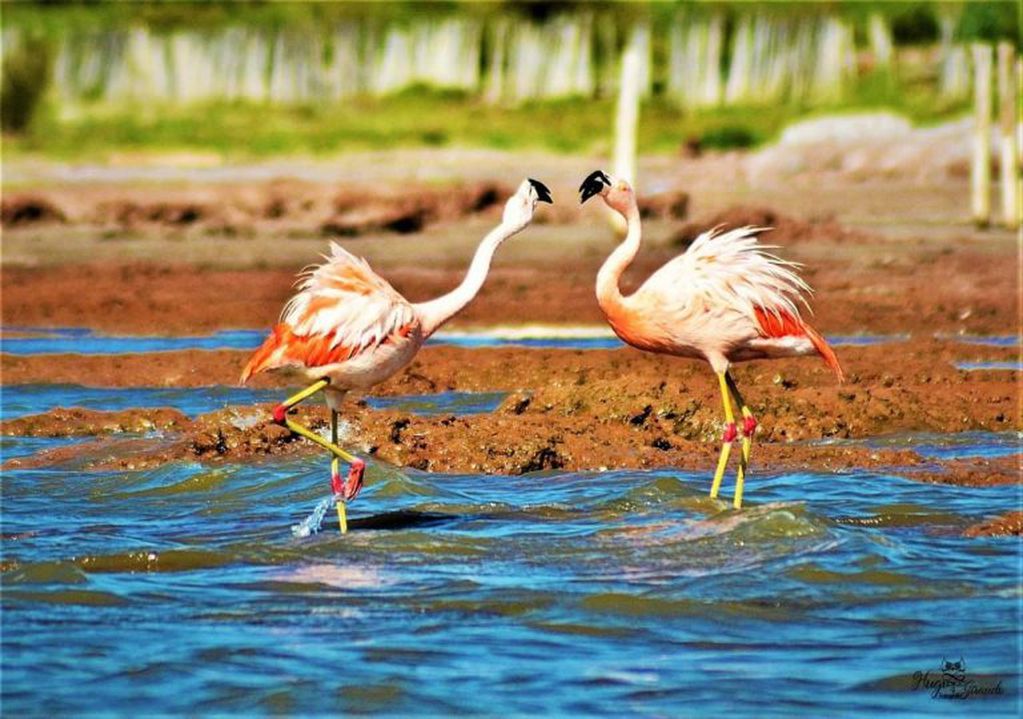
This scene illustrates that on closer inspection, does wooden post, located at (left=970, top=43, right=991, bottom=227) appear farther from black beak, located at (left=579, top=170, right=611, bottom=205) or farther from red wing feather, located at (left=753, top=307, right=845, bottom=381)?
black beak, located at (left=579, top=170, right=611, bottom=205)

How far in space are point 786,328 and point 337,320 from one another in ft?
7.31

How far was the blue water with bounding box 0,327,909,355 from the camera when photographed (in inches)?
586

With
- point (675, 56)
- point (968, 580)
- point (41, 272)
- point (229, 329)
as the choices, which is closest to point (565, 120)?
point (675, 56)

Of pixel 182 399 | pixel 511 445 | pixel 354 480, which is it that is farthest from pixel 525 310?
pixel 354 480

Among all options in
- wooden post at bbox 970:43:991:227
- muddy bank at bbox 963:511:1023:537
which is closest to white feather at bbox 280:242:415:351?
muddy bank at bbox 963:511:1023:537

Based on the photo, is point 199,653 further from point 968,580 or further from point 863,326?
point 863,326

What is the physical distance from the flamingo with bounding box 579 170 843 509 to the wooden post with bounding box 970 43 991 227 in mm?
14493

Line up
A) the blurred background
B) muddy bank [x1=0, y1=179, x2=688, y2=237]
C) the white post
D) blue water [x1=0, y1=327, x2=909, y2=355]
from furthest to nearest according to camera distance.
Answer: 1. the blurred background
2. muddy bank [x1=0, y1=179, x2=688, y2=237]
3. the white post
4. blue water [x1=0, y1=327, x2=909, y2=355]

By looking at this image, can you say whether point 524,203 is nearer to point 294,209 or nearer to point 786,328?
point 786,328

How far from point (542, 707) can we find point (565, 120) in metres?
31.9

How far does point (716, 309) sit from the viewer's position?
869cm

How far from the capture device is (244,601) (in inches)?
276

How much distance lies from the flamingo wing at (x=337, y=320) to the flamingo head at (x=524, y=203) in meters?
→ 0.69

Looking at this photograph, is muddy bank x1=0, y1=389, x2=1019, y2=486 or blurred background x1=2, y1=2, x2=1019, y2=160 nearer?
muddy bank x1=0, y1=389, x2=1019, y2=486
